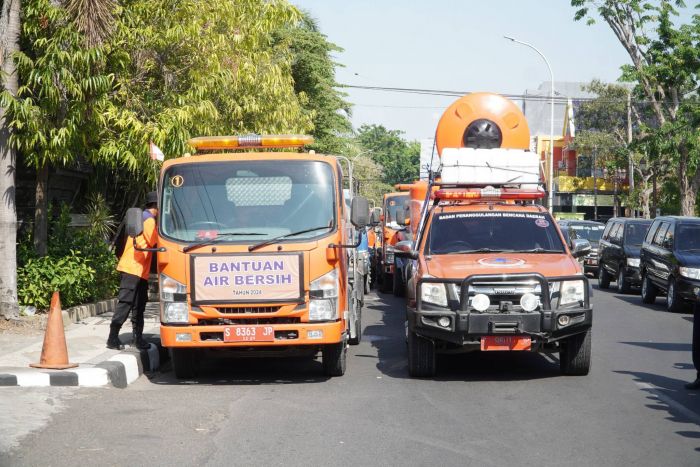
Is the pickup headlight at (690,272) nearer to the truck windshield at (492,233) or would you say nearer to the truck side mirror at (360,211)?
the truck windshield at (492,233)

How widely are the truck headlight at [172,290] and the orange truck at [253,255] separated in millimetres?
10

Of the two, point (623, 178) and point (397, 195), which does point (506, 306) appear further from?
point (623, 178)

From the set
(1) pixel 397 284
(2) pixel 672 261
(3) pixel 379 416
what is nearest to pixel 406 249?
(3) pixel 379 416

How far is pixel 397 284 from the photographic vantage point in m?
21.8

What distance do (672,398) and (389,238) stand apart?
561 inches

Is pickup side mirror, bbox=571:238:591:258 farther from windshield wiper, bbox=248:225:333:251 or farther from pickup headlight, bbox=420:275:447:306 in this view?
windshield wiper, bbox=248:225:333:251

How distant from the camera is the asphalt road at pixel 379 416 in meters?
7.06

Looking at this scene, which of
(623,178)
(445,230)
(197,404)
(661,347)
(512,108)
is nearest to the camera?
(197,404)

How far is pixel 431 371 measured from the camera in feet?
34.6

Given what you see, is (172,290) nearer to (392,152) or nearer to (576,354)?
(576,354)

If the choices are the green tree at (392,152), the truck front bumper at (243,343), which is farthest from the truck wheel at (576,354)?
the green tree at (392,152)

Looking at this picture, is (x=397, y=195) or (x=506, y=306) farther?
(x=397, y=195)

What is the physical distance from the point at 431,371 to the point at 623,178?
192 ft

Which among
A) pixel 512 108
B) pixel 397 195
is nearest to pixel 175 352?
pixel 512 108
